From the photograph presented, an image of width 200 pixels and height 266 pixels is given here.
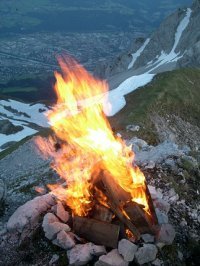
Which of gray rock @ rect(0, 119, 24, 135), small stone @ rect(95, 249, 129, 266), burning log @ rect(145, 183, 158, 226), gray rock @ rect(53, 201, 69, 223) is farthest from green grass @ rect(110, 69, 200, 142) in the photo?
gray rock @ rect(0, 119, 24, 135)

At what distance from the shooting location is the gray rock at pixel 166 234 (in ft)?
58.4

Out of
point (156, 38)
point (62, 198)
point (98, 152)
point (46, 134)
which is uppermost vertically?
point (156, 38)

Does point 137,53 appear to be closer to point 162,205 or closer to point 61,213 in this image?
point 162,205

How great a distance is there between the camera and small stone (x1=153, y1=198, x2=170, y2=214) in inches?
780

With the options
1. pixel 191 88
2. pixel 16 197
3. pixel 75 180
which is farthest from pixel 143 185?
pixel 191 88

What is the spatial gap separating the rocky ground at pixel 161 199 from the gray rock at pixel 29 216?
111 millimetres

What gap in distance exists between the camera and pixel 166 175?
23312mm

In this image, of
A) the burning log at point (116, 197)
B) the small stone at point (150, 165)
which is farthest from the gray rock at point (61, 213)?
the small stone at point (150, 165)

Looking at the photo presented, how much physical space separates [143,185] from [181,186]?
3523 millimetres

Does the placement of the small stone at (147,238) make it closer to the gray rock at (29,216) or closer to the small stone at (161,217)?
the small stone at (161,217)

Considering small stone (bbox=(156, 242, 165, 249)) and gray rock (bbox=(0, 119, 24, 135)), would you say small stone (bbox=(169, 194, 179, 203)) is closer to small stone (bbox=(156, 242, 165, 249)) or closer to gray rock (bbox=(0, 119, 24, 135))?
small stone (bbox=(156, 242, 165, 249))

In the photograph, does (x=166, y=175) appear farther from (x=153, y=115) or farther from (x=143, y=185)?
(x=153, y=115)

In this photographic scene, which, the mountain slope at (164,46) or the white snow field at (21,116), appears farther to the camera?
the mountain slope at (164,46)

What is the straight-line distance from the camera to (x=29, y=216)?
63.6 ft
